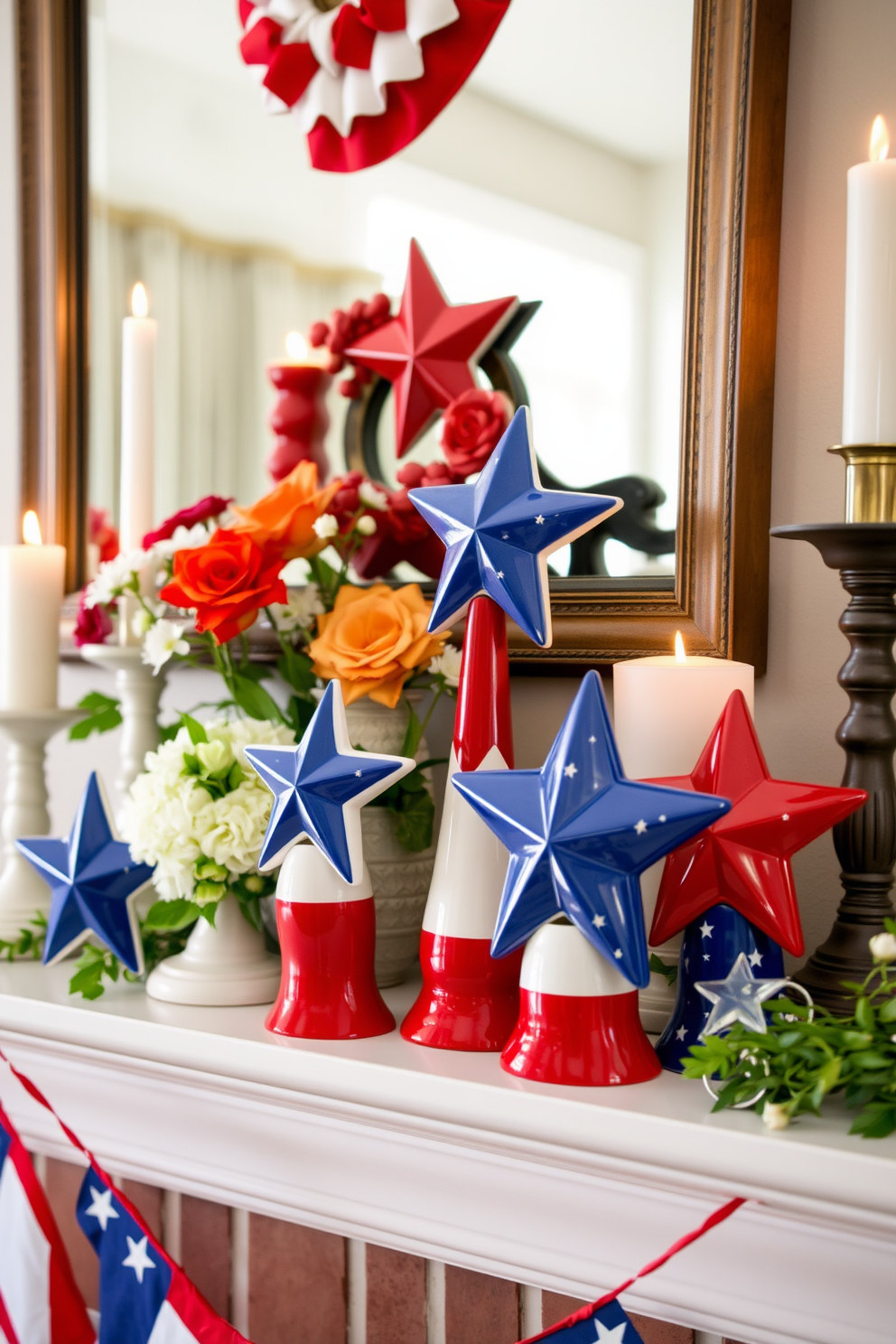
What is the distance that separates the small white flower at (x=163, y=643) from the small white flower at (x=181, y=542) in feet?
0.18

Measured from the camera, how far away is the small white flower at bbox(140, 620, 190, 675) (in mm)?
762

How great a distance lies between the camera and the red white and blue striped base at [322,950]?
0.63 m

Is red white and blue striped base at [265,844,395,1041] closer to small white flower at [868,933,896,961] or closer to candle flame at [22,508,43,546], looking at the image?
small white flower at [868,933,896,961]

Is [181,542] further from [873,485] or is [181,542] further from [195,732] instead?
[873,485]

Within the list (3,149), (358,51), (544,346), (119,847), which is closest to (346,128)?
(358,51)

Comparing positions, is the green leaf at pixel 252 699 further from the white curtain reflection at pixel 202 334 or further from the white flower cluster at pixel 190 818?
the white curtain reflection at pixel 202 334

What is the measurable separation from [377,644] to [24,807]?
0.40m

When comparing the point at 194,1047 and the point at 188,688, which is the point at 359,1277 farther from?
the point at 188,688

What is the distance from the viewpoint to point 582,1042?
556 mm

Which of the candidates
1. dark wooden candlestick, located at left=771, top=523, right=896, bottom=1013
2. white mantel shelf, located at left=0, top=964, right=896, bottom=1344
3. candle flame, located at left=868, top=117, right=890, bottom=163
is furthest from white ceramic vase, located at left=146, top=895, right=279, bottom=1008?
candle flame, located at left=868, top=117, right=890, bottom=163

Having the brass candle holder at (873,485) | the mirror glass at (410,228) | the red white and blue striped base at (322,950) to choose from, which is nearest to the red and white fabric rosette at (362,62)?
the mirror glass at (410,228)

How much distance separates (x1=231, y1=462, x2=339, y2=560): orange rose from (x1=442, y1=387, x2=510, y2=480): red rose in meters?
0.10

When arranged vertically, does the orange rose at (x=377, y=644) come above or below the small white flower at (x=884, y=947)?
above

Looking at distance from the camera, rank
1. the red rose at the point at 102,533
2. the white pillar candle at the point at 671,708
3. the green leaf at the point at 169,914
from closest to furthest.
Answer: the white pillar candle at the point at 671,708 → the green leaf at the point at 169,914 → the red rose at the point at 102,533
